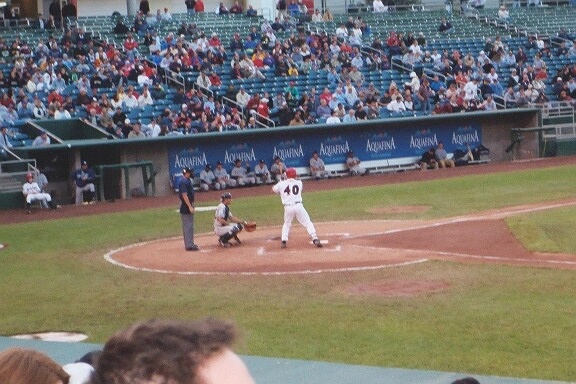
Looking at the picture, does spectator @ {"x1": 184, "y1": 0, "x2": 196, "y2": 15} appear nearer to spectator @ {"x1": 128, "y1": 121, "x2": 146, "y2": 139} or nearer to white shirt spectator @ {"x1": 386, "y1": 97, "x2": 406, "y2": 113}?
white shirt spectator @ {"x1": 386, "y1": 97, "x2": 406, "y2": 113}

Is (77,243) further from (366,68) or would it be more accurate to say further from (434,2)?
(434,2)

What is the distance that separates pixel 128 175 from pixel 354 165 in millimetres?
7880

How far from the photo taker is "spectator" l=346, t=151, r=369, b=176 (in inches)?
1351

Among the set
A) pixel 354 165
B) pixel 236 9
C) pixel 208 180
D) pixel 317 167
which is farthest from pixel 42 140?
pixel 236 9

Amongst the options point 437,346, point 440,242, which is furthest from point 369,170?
point 437,346

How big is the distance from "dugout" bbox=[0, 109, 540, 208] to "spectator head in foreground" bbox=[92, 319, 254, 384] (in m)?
27.7

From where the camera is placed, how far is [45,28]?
38.1 meters

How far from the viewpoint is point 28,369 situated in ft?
7.21

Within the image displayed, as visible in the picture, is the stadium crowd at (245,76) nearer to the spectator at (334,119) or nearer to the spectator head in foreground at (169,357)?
the spectator at (334,119)

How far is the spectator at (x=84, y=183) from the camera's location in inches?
1137

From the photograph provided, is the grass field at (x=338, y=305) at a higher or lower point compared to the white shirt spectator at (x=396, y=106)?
lower

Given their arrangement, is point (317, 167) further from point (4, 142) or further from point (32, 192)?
point (4, 142)

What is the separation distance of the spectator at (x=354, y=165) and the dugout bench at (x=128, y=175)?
22.4ft

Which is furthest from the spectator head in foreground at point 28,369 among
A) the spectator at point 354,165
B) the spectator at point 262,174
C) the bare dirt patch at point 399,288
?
the spectator at point 354,165
